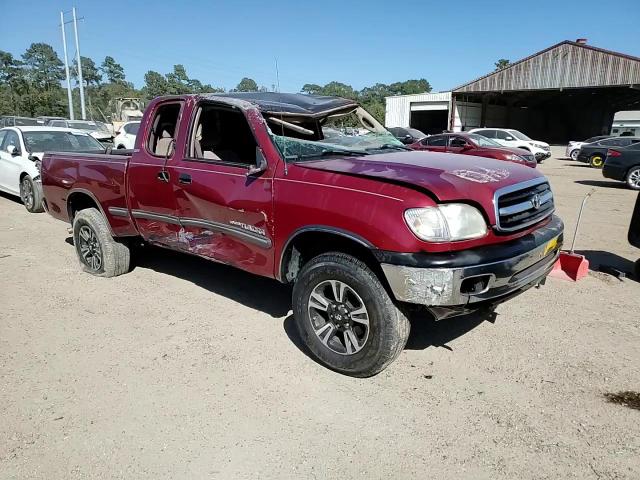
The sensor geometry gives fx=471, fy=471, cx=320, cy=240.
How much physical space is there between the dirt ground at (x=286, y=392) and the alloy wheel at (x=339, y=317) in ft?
0.81

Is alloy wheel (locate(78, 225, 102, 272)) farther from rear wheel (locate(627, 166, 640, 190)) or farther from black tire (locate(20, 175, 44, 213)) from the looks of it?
rear wheel (locate(627, 166, 640, 190))

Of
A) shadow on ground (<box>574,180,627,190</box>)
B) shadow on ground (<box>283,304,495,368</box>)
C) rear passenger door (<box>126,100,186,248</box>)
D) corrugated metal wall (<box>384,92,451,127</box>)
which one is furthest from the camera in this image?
corrugated metal wall (<box>384,92,451,127</box>)

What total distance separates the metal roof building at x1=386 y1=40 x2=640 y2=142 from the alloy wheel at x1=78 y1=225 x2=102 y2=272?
118ft

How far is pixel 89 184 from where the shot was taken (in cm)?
519

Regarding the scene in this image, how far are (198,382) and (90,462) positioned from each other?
87cm

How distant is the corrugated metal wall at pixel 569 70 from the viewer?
103 feet

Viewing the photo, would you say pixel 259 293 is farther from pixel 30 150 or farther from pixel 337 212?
pixel 30 150

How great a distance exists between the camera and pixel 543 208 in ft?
11.7

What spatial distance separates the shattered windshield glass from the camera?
367 cm

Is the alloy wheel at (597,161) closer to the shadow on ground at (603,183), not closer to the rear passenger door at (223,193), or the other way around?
the shadow on ground at (603,183)

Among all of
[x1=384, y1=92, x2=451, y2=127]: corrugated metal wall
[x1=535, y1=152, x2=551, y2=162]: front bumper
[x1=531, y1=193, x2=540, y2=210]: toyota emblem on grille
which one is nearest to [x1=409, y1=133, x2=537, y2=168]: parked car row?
[x1=535, y1=152, x2=551, y2=162]: front bumper

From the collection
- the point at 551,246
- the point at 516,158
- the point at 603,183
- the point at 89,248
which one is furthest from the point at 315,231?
the point at 603,183

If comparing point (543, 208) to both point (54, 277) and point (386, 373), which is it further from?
point (54, 277)

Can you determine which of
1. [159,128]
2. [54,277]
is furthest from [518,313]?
[54,277]
